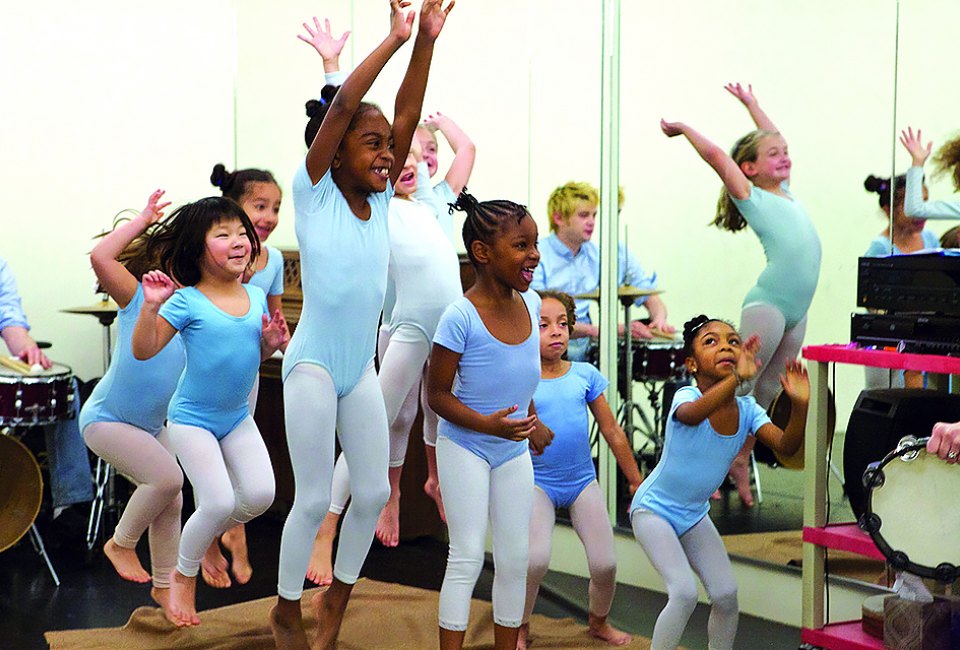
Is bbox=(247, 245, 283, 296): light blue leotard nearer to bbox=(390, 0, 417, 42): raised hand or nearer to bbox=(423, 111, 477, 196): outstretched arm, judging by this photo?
bbox=(423, 111, 477, 196): outstretched arm

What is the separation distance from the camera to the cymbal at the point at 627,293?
5.09 m

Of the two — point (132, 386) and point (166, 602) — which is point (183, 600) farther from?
point (132, 386)

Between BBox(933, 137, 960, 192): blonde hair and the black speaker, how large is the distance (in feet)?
2.10

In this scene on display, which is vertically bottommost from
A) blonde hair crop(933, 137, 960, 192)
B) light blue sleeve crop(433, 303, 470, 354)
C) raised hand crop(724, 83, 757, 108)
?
light blue sleeve crop(433, 303, 470, 354)

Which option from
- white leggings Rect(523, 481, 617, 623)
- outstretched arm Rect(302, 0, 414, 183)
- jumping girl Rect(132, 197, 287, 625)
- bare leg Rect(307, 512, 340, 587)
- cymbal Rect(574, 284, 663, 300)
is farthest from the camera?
cymbal Rect(574, 284, 663, 300)

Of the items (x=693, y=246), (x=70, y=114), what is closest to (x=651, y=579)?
(x=693, y=246)

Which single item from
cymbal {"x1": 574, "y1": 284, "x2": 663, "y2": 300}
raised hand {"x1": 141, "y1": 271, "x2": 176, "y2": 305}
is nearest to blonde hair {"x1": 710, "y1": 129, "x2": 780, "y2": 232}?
cymbal {"x1": 574, "y1": 284, "x2": 663, "y2": 300}

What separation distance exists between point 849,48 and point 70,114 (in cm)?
397

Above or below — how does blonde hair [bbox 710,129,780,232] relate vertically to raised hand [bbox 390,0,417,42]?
below

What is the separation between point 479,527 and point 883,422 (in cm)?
121

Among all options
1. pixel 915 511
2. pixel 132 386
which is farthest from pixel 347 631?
pixel 915 511

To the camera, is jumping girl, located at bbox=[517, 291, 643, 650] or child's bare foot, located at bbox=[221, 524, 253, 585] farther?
child's bare foot, located at bbox=[221, 524, 253, 585]

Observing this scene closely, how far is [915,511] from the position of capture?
3406 mm

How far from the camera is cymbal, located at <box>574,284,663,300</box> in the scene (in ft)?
16.7
